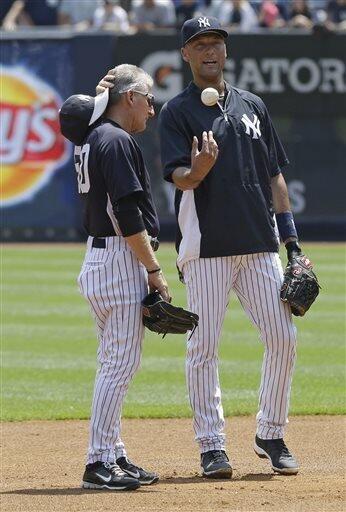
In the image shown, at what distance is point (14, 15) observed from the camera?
1920cm

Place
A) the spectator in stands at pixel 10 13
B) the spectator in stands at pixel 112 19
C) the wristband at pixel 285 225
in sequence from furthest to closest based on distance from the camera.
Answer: the spectator in stands at pixel 10 13, the spectator in stands at pixel 112 19, the wristband at pixel 285 225

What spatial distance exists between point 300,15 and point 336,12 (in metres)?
0.59

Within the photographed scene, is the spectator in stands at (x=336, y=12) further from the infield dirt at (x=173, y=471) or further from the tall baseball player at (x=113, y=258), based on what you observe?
the tall baseball player at (x=113, y=258)

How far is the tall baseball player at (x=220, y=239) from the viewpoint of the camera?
5.43 meters

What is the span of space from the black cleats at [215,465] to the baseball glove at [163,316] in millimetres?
639

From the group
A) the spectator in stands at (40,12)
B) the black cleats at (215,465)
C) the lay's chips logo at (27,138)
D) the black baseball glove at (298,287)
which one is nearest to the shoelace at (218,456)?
the black cleats at (215,465)

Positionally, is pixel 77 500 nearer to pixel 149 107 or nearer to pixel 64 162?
pixel 149 107

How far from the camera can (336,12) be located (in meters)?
18.7

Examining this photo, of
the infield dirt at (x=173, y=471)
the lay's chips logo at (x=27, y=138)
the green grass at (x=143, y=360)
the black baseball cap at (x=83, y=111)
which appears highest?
the lay's chips logo at (x=27, y=138)

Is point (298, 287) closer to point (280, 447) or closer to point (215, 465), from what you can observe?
point (280, 447)

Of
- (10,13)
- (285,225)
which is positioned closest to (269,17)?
(10,13)

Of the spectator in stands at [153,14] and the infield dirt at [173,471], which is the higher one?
the spectator in stands at [153,14]

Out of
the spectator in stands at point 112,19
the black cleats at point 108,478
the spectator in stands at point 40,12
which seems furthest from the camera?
the spectator in stands at point 40,12

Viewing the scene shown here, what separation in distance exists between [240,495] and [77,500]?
0.68 m
